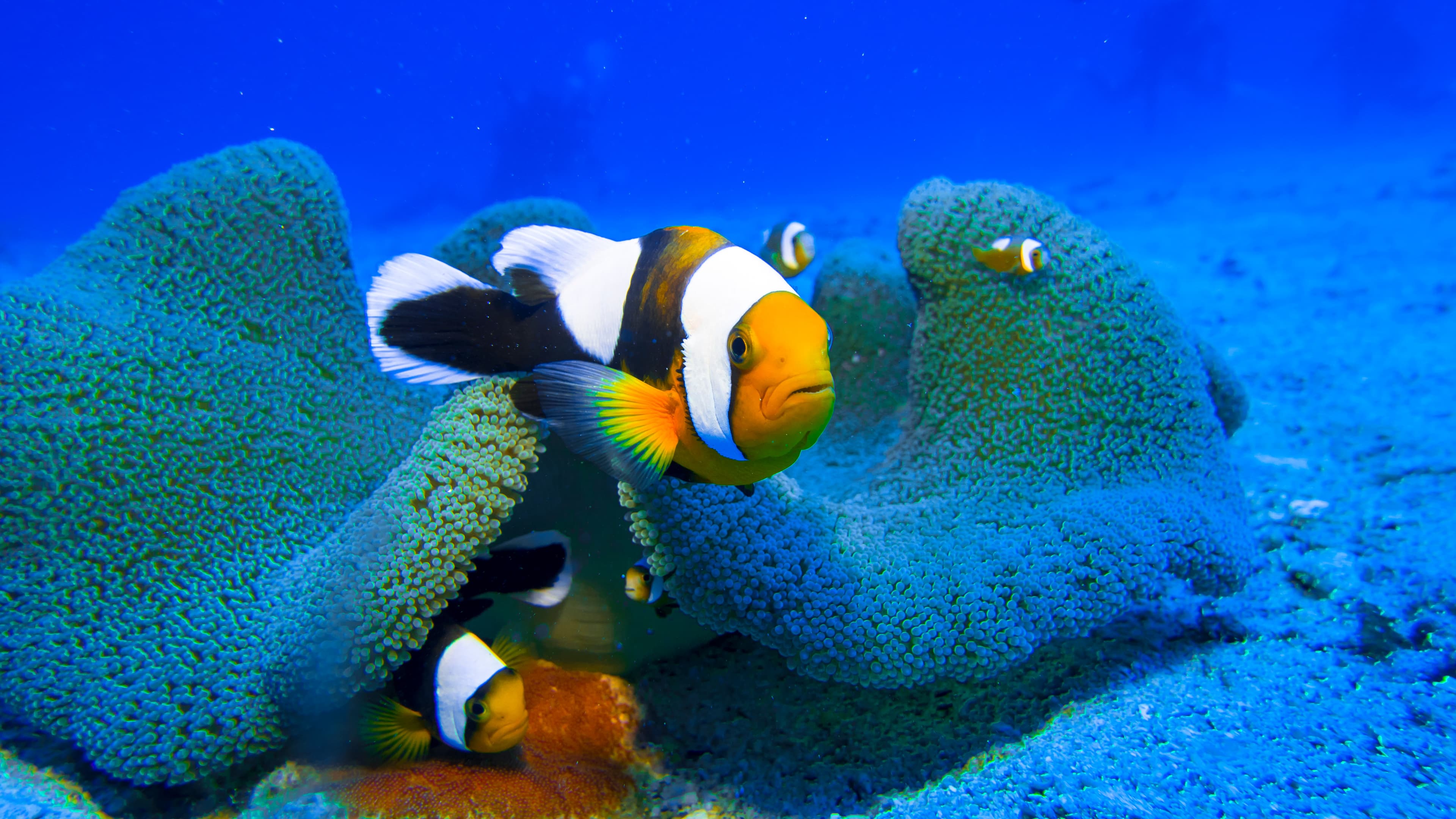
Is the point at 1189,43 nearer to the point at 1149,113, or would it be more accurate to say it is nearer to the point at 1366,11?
the point at 1149,113

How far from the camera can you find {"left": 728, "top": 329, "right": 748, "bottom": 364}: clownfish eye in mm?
758

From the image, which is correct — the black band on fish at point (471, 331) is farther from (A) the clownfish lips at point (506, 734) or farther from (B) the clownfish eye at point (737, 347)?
(A) the clownfish lips at point (506, 734)

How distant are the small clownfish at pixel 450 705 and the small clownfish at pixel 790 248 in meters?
2.12

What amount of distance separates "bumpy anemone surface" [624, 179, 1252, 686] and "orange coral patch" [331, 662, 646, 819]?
1.87 feet

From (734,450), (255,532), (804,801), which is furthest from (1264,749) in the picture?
(255,532)

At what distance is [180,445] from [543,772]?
1.26 meters

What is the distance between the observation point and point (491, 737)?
1.45m

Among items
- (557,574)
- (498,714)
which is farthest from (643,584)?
(498,714)

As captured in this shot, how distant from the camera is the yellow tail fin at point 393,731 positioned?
4.90 feet

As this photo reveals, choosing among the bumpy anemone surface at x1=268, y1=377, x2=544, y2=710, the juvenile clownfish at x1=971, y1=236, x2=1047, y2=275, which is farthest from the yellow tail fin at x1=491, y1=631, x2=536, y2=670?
the juvenile clownfish at x1=971, y1=236, x2=1047, y2=275

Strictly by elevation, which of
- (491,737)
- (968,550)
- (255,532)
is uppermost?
(255,532)

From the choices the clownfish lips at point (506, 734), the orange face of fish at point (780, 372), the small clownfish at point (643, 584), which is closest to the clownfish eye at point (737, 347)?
the orange face of fish at point (780, 372)

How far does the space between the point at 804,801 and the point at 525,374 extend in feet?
3.74

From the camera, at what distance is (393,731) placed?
1.52 meters
